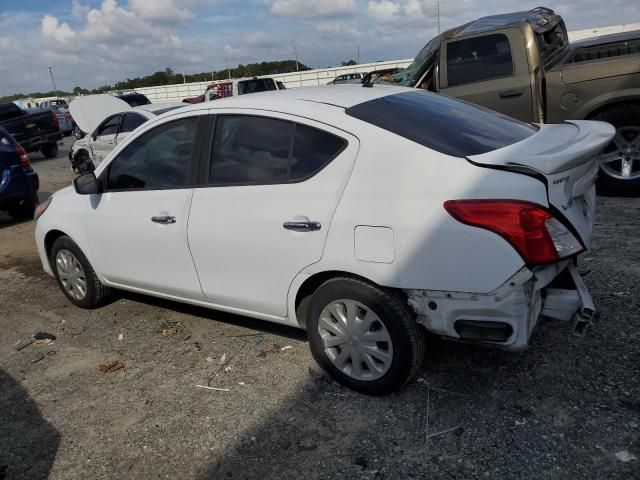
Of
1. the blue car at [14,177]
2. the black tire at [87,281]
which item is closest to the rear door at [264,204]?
the black tire at [87,281]

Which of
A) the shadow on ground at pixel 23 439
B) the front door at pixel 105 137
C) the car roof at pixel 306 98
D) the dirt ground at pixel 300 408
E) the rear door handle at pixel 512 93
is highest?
the car roof at pixel 306 98

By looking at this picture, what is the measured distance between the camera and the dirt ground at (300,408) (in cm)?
257

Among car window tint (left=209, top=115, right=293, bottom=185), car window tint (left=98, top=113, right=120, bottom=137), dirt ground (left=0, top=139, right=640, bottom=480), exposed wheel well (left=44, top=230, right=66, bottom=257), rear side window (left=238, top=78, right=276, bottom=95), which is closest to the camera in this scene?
dirt ground (left=0, top=139, right=640, bottom=480)

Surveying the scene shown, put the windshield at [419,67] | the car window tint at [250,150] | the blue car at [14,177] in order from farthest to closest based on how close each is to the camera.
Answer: the blue car at [14,177] → the windshield at [419,67] → the car window tint at [250,150]

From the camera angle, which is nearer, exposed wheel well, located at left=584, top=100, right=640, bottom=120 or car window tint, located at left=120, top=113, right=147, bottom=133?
exposed wheel well, located at left=584, top=100, right=640, bottom=120

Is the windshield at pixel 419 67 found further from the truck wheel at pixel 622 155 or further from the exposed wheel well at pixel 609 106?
the truck wheel at pixel 622 155

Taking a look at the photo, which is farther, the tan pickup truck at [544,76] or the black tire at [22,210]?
the black tire at [22,210]

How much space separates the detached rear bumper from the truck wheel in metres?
3.95

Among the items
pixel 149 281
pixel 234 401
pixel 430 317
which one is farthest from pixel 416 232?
pixel 149 281

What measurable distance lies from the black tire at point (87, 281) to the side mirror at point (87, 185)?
577 mm

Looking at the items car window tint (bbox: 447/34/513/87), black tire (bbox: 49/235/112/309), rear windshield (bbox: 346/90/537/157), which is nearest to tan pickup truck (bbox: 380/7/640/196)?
car window tint (bbox: 447/34/513/87)

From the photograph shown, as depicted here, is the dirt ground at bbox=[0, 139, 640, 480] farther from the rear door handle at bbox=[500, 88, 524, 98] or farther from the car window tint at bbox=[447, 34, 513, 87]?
the car window tint at bbox=[447, 34, 513, 87]

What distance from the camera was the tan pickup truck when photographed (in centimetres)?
592

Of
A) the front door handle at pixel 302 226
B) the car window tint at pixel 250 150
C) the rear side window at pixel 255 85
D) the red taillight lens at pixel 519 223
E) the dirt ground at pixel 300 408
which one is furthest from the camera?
the rear side window at pixel 255 85
